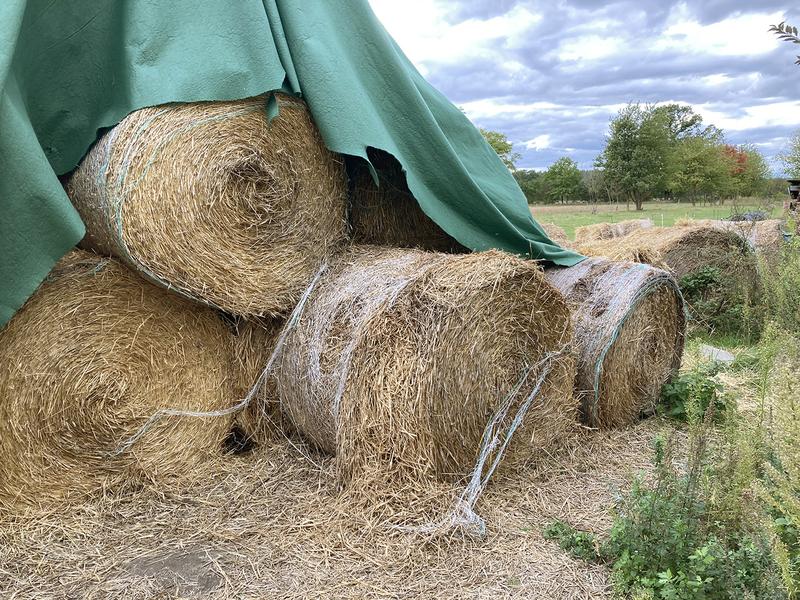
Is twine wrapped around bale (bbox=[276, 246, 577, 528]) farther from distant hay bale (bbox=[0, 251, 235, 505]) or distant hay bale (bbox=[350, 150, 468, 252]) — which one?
distant hay bale (bbox=[0, 251, 235, 505])

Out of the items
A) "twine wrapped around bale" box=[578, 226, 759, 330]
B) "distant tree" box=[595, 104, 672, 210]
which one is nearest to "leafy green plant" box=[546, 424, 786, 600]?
"twine wrapped around bale" box=[578, 226, 759, 330]

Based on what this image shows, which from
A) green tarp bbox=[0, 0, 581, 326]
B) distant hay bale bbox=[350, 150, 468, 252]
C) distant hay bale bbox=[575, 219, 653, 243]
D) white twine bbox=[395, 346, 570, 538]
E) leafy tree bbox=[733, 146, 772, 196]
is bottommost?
white twine bbox=[395, 346, 570, 538]

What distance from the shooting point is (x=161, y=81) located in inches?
142

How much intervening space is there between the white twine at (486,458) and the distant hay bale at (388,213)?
1129mm

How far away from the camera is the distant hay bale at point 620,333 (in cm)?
442

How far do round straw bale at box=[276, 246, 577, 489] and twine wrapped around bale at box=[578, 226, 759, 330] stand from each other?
398 centimetres

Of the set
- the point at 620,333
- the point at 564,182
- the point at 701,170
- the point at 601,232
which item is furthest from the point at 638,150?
the point at 620,333

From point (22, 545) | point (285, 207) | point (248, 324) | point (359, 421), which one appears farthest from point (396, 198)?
point (22, 545)

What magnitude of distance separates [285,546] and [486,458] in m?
1.14

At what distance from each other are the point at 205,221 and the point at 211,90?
0.68 m

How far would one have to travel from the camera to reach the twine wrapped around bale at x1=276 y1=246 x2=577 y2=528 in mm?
3330

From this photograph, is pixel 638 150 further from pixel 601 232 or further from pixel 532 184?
pixel 601 232

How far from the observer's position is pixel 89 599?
285cm

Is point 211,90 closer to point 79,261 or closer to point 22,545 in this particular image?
point 79,261
